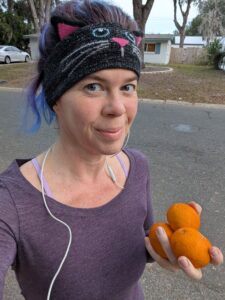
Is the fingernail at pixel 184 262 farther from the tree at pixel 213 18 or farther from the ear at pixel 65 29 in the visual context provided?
the tree at pixel 213 18

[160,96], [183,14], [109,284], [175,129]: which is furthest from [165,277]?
[183,14]

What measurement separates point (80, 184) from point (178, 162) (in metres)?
3.67

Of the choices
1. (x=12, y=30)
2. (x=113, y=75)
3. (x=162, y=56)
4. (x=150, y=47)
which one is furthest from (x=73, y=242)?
(x=150, y=47)

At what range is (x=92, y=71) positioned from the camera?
1.05 metres

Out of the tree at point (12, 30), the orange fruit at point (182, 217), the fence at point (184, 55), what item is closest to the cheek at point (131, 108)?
the orange fruit at point (182, 217)

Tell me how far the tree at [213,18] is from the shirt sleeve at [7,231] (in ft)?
166

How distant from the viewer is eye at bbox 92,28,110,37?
1.09 m

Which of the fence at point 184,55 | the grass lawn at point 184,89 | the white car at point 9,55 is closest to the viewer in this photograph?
the grass lawn at point 184,89

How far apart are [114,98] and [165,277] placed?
196 cm

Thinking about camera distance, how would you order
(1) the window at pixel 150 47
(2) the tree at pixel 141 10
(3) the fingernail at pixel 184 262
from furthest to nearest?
(1) the window at pixel 150 47, (2) the tree at pixel 141 10, (3) the fingernail at pixel 184 262

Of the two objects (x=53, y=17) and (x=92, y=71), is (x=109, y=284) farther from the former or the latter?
(x=53, y=17)

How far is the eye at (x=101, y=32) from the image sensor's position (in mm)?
1089

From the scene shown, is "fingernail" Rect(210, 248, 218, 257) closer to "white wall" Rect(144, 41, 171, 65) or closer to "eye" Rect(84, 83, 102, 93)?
"eye" Rect(84, 83, 102, 93)

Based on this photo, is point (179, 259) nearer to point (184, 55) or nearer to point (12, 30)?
point (12, 30)
